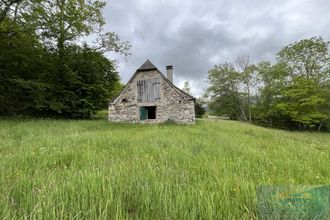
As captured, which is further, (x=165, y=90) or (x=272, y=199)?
(x=165, y=90)

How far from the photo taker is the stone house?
17688 mm

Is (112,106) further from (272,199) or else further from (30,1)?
(272,199)

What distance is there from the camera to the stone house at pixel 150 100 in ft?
58.0

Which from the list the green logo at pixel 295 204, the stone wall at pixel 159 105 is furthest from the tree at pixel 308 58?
the green logo at pixel 295 204

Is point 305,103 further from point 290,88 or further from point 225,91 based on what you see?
point 225,91

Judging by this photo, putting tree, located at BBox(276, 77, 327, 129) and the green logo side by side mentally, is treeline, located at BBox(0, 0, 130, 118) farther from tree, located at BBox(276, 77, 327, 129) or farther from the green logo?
tree, located at BBox(276, 77, 327, 129)

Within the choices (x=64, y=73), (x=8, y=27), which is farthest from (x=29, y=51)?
(x=64, y=73)

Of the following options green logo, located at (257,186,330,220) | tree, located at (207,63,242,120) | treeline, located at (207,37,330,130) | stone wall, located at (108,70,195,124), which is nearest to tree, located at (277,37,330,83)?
treeline, located at (207,37,330,130)

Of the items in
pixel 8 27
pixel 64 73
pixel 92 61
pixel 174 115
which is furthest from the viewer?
pixel 92 61

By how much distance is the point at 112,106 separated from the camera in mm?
19109

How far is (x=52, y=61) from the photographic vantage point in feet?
66.6

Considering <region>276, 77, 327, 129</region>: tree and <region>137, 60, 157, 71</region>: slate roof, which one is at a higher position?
<region>137, 60, 157, 71</region>: slate roof

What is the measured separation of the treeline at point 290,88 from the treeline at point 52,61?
26191 mm

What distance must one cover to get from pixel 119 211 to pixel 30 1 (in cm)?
1792
